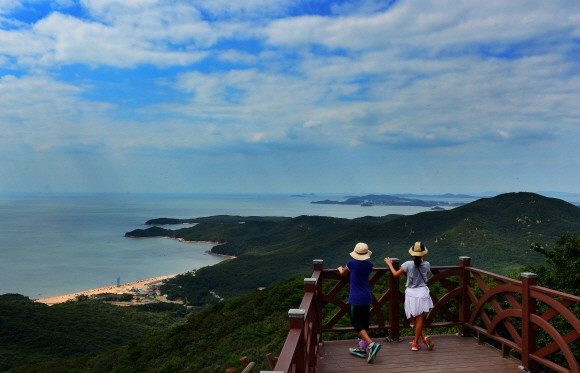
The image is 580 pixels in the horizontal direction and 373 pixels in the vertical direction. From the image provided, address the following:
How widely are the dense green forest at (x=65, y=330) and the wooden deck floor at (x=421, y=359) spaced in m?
30.9

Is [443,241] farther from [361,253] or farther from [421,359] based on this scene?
[361,253]

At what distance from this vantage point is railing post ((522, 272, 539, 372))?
4441mm

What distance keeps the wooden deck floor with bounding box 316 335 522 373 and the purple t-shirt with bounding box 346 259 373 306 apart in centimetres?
71

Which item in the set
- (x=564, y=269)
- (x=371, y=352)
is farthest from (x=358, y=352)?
(x=564, y=269)

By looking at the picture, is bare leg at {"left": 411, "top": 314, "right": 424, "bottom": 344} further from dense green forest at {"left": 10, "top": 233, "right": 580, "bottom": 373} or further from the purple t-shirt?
dense green forest at {"left": 10, "top": 233, "right": 580, "bottom": 373}

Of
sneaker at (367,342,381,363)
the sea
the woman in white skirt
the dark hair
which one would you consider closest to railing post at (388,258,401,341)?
the woman in white skirt

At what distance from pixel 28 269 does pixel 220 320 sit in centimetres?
9068

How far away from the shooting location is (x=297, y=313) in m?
3.32

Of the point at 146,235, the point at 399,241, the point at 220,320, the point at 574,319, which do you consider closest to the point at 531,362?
the point at 574,319

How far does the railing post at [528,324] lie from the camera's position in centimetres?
444

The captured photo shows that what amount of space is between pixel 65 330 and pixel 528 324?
38.2 meters

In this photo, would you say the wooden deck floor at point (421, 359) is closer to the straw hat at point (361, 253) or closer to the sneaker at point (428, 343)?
the sneaker at point (428, 343)

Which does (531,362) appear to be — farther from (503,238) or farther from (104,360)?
(503,238)

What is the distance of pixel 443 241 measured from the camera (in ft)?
175
